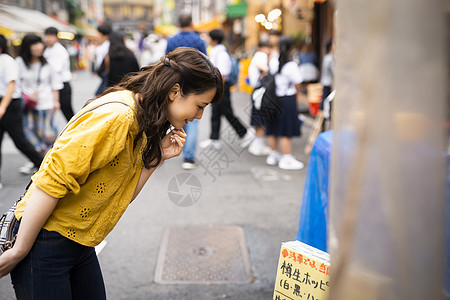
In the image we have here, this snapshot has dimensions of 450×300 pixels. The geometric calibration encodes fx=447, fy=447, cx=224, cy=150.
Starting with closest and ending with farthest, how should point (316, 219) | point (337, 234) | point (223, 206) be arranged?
point (337, 234)
point (316, 219)
point (223, 206)

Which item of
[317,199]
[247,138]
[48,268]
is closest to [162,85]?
[48,268]

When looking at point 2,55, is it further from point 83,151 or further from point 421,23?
point 421,23

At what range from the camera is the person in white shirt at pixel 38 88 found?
19.2 feet

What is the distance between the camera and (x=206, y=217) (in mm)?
4656

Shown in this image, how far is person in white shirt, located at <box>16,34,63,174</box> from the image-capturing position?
5.86m

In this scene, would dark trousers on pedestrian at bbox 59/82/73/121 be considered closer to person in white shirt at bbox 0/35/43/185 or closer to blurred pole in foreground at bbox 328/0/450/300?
person in white shirt at bbox 0/35/43/185

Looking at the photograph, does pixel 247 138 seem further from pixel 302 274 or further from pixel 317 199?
pixel 302 274

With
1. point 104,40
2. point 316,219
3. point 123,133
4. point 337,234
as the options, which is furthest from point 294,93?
point 337,234

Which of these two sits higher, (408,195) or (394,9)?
(394,9)

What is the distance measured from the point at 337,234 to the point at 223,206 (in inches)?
156

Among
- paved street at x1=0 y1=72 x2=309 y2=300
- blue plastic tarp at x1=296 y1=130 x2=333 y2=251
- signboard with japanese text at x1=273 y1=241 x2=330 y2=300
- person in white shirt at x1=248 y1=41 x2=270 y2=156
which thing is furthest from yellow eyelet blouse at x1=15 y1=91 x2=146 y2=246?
person in white shirt at x1=248 y1=41 x2=270 y2=156

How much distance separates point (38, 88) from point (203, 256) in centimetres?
379

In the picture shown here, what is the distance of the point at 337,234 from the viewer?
1.05m

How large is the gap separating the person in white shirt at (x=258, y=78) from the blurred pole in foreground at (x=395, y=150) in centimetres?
545
